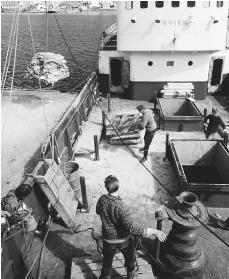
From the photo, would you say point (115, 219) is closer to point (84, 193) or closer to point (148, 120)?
point (84, 193)

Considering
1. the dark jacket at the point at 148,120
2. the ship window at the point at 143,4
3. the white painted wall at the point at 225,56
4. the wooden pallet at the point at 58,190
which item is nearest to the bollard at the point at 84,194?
the wooden pallet at the point at 58,190

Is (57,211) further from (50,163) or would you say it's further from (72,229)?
(50,163)

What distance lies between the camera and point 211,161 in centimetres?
1093

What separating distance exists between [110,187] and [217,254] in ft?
12.6

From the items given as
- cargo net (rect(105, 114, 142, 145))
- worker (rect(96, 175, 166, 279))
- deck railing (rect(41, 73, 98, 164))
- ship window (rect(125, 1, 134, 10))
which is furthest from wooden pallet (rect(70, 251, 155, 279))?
ship window (rect(125, 1, 134, 10))

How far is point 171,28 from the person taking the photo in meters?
14.7

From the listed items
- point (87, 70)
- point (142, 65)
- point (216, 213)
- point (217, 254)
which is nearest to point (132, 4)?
point (142, 65)

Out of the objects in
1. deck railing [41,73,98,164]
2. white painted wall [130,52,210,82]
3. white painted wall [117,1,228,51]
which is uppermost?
white painted wall [117,1,228,51]

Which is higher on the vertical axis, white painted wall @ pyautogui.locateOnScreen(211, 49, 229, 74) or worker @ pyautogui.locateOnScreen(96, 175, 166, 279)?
white painted wall @ pyautogui.locateOnScreen(211, 49, 229, 74)

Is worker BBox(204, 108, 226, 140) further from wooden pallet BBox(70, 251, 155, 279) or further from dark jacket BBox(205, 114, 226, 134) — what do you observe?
wooden pallet BBox(70, 251, 155, 279)

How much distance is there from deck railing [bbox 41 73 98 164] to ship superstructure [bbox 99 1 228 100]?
3.10 metres

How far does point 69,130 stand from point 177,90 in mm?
7317

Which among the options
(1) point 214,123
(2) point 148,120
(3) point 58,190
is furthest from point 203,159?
(3) point 58,190

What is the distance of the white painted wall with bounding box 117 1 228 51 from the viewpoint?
47.6 ft
